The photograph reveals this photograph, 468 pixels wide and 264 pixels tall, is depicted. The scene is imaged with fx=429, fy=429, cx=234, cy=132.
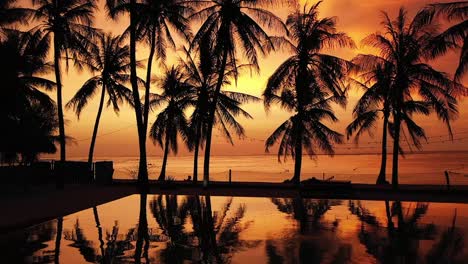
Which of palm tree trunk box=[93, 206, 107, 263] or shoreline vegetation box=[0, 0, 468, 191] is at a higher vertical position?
shoreline vegetation box=[0, 0, 468, 191]

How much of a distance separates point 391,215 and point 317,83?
14148 mm

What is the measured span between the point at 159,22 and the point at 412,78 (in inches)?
620

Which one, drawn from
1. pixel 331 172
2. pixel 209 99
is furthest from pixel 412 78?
pixel 331 172

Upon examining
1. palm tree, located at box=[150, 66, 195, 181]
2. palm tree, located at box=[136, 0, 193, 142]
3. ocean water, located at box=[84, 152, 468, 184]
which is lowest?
ocean water, located at box=[84, 152, 468, 184]

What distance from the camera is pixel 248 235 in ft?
40.2

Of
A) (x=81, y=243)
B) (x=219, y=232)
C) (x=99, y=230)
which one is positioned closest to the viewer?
(x=81, y=243)

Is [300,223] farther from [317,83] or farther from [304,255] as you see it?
[317,83]

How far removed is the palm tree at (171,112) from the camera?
33.9 m

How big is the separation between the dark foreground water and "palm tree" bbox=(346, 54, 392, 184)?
33.6 ft

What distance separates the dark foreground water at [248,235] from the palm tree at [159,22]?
412 inches

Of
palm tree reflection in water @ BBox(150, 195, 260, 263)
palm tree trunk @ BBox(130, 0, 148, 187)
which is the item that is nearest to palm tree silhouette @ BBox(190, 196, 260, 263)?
palm tree reflection in water @ BBox(150, 195, 260, 263)

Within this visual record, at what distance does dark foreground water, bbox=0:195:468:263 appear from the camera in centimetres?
959

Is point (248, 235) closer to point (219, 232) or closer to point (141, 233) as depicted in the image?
point (219, 232)

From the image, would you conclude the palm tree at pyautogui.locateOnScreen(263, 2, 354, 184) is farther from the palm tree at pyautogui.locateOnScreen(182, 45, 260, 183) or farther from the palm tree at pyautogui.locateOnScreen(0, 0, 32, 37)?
the palm tree at pyautogui.locateOnScreen(0, 0, 32, 37)
